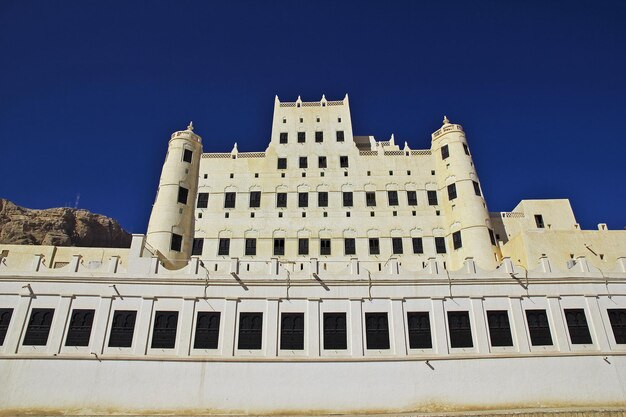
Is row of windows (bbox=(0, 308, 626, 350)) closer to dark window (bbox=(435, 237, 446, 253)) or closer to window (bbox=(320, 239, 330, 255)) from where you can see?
dark window (bbox=(435, 237, 446, 253))

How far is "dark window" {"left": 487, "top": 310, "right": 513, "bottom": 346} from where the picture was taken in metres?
25.2

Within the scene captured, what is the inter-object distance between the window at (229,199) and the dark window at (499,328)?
2380 cm

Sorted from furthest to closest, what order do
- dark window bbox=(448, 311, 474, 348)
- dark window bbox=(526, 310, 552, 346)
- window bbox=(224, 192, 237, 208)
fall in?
window bbox=(224, 192, 237, 208) → dark window bbox=(526, 310, 552, 346) → dark window bbox=(448, 311, 474, 348)

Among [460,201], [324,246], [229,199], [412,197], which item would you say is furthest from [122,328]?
[460,201]

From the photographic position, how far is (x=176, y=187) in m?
38.8

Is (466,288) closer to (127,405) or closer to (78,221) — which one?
(127,405)

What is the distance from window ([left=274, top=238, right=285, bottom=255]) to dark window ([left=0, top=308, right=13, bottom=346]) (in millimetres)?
19139

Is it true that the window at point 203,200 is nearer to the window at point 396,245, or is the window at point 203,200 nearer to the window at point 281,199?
the window at point 281,199

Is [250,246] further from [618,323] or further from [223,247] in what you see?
[618,323]

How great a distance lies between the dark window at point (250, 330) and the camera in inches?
969

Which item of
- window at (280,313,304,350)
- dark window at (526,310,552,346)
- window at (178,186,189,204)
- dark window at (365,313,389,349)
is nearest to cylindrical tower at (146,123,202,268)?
A: window at (178,186,189,204)

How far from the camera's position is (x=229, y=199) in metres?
40.1

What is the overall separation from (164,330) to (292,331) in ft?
24.1

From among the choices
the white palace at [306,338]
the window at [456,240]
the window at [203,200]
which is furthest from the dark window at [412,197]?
the window at [203,200]
